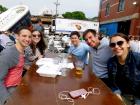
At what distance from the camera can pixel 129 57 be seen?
11.3 feet

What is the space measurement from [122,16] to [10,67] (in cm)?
2416

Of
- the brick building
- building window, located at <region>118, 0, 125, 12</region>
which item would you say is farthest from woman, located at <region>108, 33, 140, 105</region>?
building window, located at <region>118, 0, 125, 12</region>

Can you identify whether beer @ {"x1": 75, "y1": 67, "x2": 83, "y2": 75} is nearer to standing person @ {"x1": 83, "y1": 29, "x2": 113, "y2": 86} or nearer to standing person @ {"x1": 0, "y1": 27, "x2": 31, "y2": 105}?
standing person @ {"x1": 83, "y1": 29, "x2": 113, "y2": 86}

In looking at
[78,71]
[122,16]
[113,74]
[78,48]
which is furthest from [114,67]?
[122,16]

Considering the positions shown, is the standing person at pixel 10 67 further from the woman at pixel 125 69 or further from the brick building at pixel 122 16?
the brick building at pixel 122 16

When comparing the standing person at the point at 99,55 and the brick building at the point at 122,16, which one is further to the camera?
the brick building at the point at 122,16

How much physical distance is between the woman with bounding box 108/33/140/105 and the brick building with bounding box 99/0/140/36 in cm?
1793

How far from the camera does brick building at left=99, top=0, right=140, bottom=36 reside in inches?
854

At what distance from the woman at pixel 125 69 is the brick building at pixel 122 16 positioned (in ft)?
58.8

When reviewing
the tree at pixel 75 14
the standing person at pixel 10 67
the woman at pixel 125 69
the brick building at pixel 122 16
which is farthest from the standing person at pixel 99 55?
the tree at pixel 75 14

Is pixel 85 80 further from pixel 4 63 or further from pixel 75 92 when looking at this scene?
pixel 4 63

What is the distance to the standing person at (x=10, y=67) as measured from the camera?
3044 mm

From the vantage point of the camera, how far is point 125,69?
3.44 meters

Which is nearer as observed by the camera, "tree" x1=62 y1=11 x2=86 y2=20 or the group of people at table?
the group of people at table
